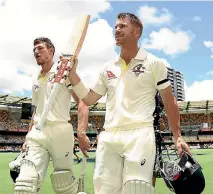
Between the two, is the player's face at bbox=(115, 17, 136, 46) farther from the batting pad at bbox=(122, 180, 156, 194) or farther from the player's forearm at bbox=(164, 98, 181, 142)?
the batting pad at bbox=(122, 180, 156, 194)

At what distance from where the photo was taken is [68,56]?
3145 mm

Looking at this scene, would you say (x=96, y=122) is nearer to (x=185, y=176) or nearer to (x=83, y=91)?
(x=83, y=91)

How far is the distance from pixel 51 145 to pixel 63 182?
1.52 feet

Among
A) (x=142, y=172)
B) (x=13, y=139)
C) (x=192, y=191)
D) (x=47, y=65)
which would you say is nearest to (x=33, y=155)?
(x=47, y=65)

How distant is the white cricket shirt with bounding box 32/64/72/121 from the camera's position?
4.41 metres

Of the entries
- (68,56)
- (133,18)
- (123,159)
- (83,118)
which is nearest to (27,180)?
(83,118)

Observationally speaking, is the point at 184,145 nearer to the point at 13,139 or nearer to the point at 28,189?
the point at 28,189

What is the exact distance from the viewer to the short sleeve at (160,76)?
2986 millimetres

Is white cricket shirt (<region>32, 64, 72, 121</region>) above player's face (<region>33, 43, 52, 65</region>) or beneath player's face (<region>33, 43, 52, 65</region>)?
beneath

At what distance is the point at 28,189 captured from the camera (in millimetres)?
3695

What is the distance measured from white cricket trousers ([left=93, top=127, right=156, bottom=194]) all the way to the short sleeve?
0.37 meters

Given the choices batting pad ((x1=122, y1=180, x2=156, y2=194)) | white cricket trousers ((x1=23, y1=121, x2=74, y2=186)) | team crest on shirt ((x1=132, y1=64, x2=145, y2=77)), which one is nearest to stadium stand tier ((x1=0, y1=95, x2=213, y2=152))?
white cricket trousers ((x1=23, y1=121, x2=74, y2=186))

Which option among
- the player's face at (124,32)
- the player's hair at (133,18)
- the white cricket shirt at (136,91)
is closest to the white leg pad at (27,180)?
the white cricket shirt at (136,91)

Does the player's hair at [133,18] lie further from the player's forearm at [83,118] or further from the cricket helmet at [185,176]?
the cricket helmet at [185,176]
